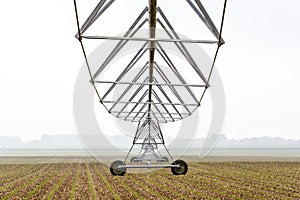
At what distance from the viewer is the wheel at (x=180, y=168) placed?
29.7ft

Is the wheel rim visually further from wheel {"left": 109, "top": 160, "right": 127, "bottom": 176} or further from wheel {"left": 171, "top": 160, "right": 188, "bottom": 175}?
wheel {"left": 109, "top": 160, "right": 127, "bottom": 176}

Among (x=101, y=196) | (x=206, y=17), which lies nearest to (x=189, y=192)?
(x=101, y=196)

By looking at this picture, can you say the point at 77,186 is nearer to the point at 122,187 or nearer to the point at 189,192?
the point at 122,187

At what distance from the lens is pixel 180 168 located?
361 inches

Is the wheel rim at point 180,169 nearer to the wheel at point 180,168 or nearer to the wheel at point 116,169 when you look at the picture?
the wheel at point 180,168

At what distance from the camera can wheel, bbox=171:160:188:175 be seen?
29.7 ft

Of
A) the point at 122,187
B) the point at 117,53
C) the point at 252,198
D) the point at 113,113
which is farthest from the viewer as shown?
the point at 122,187

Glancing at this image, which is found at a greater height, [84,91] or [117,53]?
[117,53]

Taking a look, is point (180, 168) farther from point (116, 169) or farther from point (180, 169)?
point (116, 169)

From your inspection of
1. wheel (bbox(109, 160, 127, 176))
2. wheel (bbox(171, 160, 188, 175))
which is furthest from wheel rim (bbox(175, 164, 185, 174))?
wheel (bbox(109, 160, 127, 176))

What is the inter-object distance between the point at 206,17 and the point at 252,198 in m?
10.1

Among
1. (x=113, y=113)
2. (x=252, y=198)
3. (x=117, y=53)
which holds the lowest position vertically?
(x=252, y=198)

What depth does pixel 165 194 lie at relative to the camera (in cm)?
1227

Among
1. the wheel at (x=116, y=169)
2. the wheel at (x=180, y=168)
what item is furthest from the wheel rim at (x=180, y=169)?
the wheel at (x=116, y=169)
